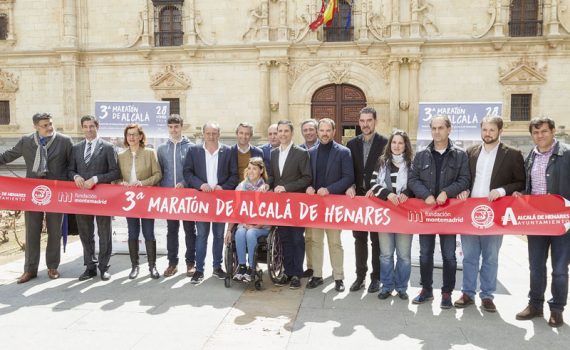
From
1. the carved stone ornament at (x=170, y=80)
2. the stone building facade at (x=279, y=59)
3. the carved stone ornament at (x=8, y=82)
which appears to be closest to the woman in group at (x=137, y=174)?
the stone building facade at (x=279, y=59)

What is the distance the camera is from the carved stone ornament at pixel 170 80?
21.7 meters

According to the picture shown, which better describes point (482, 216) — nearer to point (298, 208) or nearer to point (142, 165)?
point (298, 208)

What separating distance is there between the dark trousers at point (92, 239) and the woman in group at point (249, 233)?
2.04 meters

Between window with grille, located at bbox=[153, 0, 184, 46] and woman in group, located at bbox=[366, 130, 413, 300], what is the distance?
1857cm

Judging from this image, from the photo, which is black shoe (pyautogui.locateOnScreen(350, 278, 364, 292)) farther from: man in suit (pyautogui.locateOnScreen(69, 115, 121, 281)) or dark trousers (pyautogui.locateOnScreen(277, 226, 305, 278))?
man in suit (pyautogui.locateOnScreen(69, 115, 121, 281))

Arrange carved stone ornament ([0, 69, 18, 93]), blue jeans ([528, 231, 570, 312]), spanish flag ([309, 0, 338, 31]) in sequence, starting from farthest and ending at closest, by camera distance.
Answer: carved stone ornament ([0, 69, 18, 93])
spanish flag ([309, 0, 338, 31])
blue jeans ([528, 231, 570, 312])

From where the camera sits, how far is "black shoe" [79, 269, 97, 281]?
21.5 feet

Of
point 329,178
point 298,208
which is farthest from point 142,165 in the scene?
point 329,178

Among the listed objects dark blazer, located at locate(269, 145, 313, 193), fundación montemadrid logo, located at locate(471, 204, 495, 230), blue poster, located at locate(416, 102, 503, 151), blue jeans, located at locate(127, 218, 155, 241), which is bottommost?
blue jeans, located at locate(127, 218, 155, 241)

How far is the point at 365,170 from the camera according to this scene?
20.3ft

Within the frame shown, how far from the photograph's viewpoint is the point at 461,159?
17.7 ft

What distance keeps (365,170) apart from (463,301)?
6.80 ft

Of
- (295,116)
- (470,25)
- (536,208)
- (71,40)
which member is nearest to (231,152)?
(536,208)

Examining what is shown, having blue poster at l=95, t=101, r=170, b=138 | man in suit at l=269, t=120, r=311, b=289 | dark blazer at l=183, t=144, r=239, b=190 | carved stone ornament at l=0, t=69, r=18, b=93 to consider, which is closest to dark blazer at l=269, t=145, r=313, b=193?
man in suit at l=269, t=120, r=311, b=289
